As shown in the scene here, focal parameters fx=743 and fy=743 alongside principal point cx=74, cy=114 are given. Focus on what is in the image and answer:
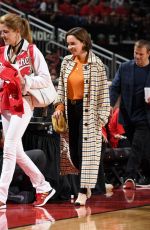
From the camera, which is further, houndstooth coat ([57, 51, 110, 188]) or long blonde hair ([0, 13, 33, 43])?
houndstooth coat ([57, 51, 110, 188])

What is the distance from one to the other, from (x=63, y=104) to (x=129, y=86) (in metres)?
1.58

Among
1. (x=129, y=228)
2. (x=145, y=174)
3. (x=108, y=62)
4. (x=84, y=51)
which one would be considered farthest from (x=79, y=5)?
(x=129, y=228)

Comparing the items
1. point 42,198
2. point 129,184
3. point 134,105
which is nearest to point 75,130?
point 42,198

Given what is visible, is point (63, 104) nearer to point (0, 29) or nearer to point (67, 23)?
point (0, 29)

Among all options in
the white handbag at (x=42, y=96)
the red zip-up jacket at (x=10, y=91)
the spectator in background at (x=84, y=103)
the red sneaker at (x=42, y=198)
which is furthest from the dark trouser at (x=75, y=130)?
the red zip-up jacket at (x=10, y=91)

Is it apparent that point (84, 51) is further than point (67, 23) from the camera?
No

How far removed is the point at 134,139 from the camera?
→ 28.7 ft

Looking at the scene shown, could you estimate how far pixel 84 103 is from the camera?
7.11 metres

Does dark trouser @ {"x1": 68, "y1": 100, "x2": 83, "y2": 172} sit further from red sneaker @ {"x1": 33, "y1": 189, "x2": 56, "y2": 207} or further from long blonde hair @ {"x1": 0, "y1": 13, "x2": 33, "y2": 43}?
long blonde hair @ {"x1": 0, "y1": 13, "x2": 33, "y2": 43}

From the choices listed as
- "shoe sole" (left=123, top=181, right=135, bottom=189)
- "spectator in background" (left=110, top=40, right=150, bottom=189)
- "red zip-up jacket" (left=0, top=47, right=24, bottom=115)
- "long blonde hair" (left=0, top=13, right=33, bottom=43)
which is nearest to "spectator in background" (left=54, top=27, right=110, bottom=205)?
"long blonde hair" (left=0, top=13, right=33, bottom=43)

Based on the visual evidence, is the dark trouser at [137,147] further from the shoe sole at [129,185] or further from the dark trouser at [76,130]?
the dark trouser at [76,130]

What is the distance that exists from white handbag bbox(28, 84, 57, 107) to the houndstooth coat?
0.26 meters

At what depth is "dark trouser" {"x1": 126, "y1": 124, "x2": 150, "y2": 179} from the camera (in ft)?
28.6

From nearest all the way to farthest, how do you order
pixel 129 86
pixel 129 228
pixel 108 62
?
pixel 129 228, pixel 129 86, pixel 108 62
